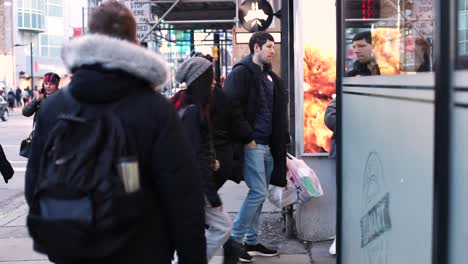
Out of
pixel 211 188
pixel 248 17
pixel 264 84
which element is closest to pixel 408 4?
pixel 211 188

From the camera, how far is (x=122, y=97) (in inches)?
92.1

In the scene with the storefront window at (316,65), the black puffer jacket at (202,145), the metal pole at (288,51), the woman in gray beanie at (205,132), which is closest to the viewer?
the black puffer jacket at (202,145)

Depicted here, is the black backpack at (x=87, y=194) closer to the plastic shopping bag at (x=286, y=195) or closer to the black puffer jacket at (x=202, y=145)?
the black puffer jacket at (x=202, y=145)

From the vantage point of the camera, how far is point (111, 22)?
8.00 ft

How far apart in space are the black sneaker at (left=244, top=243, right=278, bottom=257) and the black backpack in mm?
3512

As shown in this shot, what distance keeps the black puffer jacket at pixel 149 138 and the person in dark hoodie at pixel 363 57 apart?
3.93 feet

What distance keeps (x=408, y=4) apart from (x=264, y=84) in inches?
109

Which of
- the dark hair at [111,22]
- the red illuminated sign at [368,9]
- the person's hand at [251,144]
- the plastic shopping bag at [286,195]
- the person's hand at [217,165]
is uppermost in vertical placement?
the red illuminated sign at [368,9]

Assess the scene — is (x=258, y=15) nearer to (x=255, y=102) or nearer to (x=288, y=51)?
(x=288, y=51)

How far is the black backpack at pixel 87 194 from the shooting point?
218 cm

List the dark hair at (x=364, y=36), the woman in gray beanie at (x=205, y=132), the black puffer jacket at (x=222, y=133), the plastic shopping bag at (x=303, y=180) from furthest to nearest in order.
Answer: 1. the plastic shopping bag at (x=303, y=180)
2. the black puffer jacket at (x=222, y=133)
3. the woman in gray beanie at (x=205, y=132)
4. the dark hair at (x=364, y=36)

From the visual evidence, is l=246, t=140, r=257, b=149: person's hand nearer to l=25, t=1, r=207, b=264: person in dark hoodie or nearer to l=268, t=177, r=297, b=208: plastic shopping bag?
l=268, t=177, r=297, b=208: plastic shopping bag

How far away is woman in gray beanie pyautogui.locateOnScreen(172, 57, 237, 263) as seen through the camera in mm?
4086

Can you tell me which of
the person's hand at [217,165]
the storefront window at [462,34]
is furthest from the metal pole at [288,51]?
the storefront window at [462,34]
